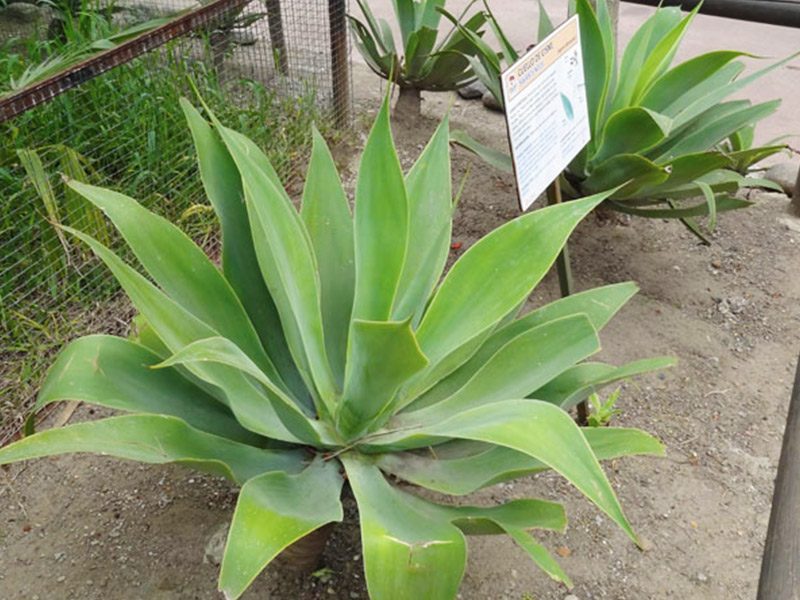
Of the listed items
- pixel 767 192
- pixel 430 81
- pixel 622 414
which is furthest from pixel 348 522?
pixel 767 192

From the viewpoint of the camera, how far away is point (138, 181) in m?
2.22

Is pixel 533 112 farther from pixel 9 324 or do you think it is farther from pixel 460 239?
pixel 9 324

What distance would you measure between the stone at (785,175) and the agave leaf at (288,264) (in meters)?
2.28

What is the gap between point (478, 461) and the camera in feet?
4.04

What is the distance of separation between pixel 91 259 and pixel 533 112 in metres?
1.22

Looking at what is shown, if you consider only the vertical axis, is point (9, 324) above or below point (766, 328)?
above

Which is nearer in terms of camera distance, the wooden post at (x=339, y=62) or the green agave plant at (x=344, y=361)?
the green agave plant at (x=344, y=361)

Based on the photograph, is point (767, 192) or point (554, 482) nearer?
point (554, 482)

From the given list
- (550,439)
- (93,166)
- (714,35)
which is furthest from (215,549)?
(714,35)

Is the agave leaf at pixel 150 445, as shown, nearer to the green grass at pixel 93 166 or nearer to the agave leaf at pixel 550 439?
the agave leaf at pixel 550 439

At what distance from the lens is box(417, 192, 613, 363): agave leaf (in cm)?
128

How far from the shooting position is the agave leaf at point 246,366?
0.91 m

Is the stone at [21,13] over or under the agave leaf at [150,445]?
under

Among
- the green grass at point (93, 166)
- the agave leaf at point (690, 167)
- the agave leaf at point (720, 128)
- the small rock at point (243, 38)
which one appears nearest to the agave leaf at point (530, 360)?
the agave leaf at point (690, 167)
